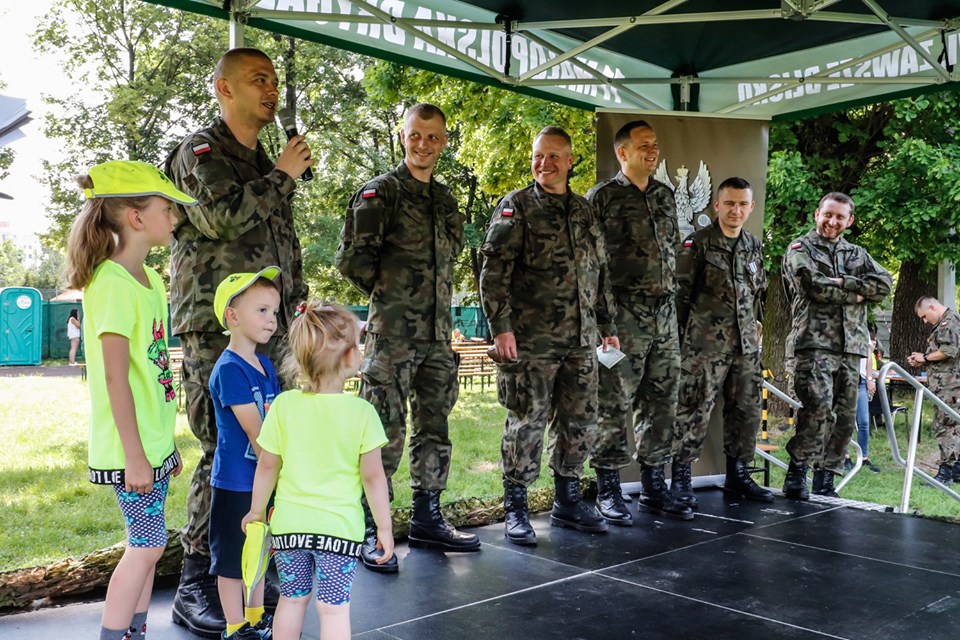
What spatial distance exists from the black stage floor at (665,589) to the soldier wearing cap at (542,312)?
467 millimetres

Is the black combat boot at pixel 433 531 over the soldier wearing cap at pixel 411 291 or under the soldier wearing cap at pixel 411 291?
under

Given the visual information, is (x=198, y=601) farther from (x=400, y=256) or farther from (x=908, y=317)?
(x=908, y=317)

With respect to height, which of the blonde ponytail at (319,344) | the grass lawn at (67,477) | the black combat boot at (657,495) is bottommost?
the grass lawn at (67,477)

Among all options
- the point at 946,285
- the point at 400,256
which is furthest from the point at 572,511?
the point at 946,285

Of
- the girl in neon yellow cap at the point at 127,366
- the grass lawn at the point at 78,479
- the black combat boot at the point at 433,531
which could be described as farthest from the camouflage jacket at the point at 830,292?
the girl in neon yellow cap at the point at 127,366

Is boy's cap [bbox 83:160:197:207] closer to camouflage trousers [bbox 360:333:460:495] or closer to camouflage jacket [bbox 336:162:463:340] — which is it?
camouflage jacket [bbox 336:162:463:340]

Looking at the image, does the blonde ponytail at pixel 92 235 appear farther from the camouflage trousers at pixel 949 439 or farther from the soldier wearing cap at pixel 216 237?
the camouflage trousers at pixel 949 439

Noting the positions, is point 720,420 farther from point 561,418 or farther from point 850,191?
point 850,191

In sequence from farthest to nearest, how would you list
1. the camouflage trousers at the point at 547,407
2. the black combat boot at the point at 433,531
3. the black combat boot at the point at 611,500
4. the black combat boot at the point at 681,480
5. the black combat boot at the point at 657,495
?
the black combat boot at the point at 681,480
the black combat boot at the point at 657,495
the black combat boot at the point at 611,500
the camouflage trousers at the point at 547,407
the black combat boot at the point at 433,531

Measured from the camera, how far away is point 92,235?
2.46 metres

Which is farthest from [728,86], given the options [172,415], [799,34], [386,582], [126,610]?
[126,610]

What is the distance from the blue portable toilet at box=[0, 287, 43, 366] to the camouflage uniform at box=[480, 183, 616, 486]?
2025 centimetres

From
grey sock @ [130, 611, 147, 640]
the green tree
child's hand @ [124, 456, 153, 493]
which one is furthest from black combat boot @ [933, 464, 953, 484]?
the green tree

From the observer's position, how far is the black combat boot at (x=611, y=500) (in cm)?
488
